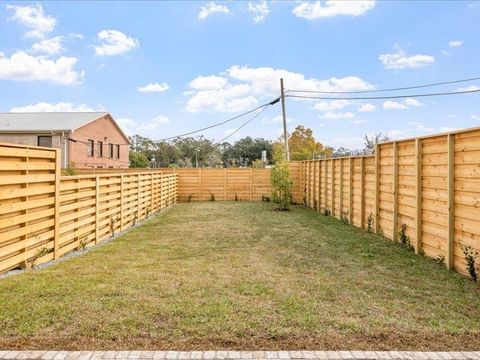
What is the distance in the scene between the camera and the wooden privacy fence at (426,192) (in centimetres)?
507

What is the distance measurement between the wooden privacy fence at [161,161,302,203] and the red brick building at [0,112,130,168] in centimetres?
846

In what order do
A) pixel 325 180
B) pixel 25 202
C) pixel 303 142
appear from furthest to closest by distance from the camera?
1. pixel 303 142
2. pixel 325 180
3. pixel 25 202

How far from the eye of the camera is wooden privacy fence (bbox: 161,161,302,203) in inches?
747

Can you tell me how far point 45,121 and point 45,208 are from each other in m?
23.0

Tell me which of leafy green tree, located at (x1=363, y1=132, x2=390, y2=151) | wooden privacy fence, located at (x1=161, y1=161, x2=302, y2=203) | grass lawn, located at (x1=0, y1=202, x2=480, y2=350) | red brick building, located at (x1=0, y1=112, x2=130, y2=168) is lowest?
grass lawn, located at (x1=0, y1=202, x2=480, y2=350)

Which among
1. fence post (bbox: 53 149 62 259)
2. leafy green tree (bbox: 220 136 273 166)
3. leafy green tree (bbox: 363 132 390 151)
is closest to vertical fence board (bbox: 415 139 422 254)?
leafy green tree (bbox: 363 132 390 151)

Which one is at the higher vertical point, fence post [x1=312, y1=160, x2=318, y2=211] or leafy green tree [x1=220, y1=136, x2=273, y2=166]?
leafy green tree [x1=220, y1=136, x2=273, y2=166]

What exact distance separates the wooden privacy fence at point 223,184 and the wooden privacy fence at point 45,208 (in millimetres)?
10173

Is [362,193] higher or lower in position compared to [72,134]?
lower

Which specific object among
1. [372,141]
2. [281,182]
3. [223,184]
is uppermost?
[372,141]

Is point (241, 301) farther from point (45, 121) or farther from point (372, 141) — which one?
point (45, 121)

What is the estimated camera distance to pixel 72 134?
23984 mm

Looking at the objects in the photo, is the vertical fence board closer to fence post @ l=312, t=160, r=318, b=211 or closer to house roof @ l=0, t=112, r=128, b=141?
fence post @ l=312, t=160, r=318, b=211

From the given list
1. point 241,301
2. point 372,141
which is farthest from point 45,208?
point 372,141
